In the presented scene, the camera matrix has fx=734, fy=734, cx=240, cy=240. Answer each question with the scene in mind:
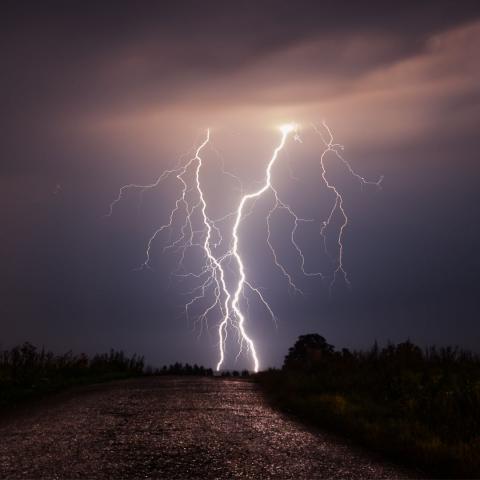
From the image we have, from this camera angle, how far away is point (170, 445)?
662cm

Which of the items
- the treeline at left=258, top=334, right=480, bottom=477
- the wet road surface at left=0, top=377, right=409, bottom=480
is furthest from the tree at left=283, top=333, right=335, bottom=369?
the wet road surface at left=0, top=377, right=409, bottom=480

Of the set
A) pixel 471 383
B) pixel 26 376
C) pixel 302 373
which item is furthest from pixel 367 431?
pixel 26 376

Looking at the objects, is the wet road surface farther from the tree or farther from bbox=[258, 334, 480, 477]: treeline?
the tree

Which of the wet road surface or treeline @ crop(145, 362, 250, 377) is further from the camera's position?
treeline @ crop(145, 362, 250, 377)

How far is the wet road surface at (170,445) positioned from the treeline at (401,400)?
0.42 meters

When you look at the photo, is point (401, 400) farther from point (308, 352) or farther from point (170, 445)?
point (308, 352)

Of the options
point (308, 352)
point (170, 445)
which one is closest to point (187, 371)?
point (308, 352)

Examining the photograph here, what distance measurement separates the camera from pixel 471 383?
10.0 meters

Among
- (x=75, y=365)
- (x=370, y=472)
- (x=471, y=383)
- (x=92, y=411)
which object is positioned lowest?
(x=370, y=472)

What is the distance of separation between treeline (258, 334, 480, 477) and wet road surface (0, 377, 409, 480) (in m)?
0.42

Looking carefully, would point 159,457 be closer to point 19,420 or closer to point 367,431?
point 367,431

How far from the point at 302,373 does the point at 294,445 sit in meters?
7.92

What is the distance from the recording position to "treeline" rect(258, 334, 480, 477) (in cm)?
674

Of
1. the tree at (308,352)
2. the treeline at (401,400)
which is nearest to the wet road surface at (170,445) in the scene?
the treeline at (401,400)
